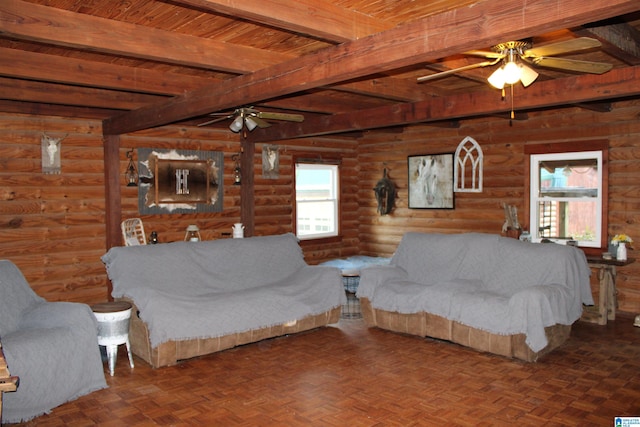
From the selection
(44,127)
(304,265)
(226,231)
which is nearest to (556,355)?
(304,265)

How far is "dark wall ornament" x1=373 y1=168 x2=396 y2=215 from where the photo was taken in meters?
8.46

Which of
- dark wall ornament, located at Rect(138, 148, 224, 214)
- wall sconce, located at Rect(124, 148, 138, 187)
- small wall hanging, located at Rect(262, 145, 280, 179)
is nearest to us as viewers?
wall sconce, located at Rect(124, 148, 138, 187)

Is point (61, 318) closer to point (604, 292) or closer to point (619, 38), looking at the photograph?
point (619, 38)

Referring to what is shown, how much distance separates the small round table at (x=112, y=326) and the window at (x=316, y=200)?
439 cm

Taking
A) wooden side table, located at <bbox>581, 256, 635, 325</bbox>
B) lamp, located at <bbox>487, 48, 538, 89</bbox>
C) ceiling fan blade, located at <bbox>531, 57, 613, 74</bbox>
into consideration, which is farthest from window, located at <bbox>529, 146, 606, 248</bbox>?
lamp, located at <bbox>487, 48, 538, 89</bbox>

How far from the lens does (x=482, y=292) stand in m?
4.90

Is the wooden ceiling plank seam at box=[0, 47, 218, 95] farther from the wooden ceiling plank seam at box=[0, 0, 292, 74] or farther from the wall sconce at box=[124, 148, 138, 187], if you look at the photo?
the wall sconce at box=[124, 148, 138, 187]

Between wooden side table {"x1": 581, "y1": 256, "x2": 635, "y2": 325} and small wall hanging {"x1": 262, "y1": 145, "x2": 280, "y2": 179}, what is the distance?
14.9 ft

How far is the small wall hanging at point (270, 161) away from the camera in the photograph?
26.4 ft

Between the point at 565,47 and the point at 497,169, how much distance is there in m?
4.31

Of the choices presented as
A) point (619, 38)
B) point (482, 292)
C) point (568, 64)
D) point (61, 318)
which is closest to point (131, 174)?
point (61, 318)

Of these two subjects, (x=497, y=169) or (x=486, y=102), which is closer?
(x=486, y=102)

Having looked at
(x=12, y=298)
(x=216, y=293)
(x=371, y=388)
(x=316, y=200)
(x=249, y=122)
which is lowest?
(x=371, y=388)

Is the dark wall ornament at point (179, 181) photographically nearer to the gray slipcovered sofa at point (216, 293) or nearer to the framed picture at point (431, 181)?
the gray slipcovered sofa at point (216, 293)
